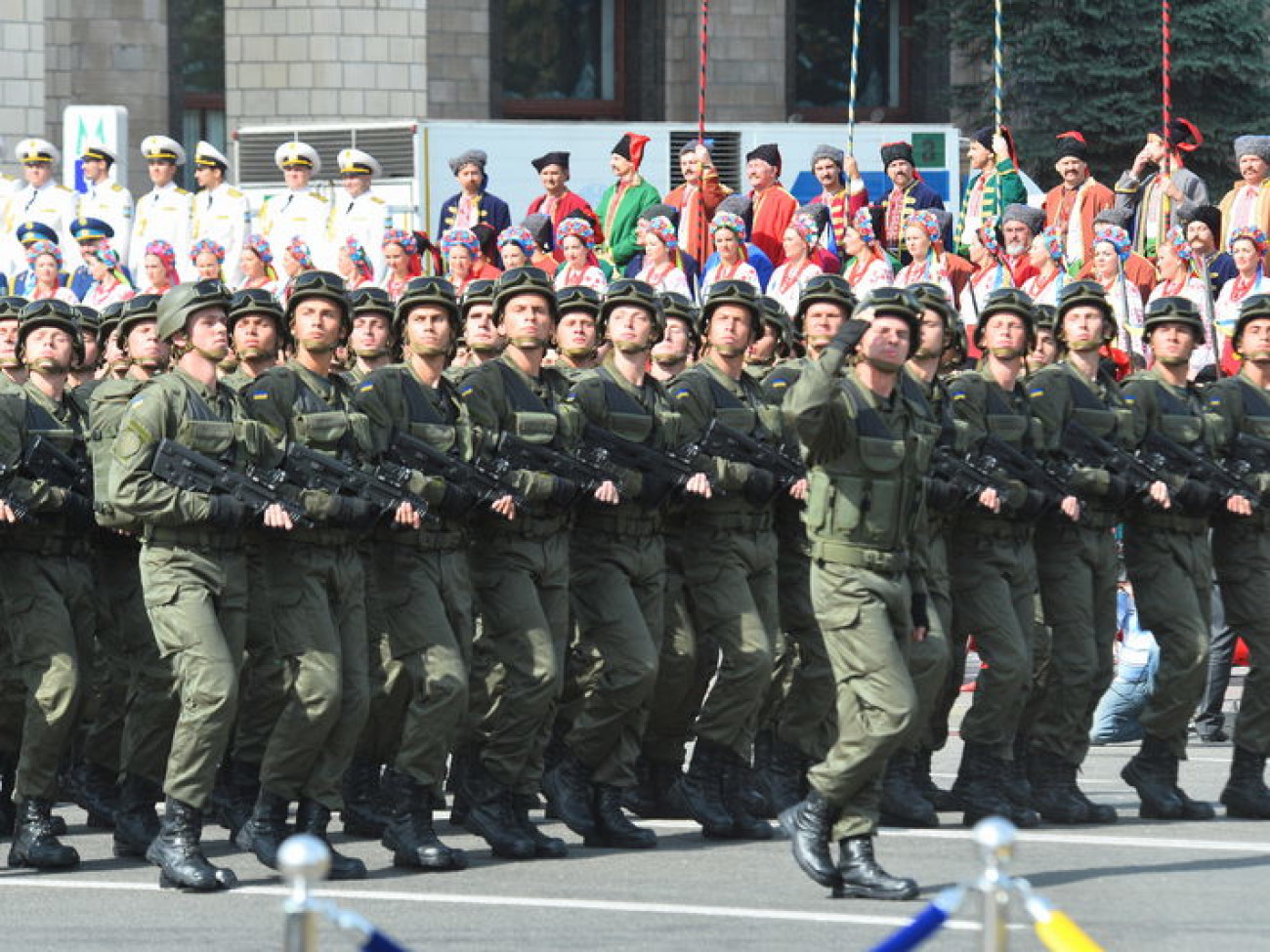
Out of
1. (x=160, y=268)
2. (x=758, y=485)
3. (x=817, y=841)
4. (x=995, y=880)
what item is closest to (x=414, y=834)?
(x=817, y=841)

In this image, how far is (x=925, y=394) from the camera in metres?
12.5

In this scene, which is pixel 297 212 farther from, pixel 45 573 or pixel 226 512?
pixel 226 512

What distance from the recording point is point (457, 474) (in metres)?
11.9

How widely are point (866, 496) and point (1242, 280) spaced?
910 cm

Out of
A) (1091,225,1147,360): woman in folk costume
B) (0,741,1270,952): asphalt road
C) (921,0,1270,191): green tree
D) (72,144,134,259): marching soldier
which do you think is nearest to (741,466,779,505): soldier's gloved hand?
(0,741,1270,952): asphalt road

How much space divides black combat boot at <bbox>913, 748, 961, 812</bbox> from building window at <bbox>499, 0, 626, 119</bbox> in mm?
21299

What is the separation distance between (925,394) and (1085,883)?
2246mm

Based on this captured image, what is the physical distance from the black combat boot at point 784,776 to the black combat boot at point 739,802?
0.84 ft

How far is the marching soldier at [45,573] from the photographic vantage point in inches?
462

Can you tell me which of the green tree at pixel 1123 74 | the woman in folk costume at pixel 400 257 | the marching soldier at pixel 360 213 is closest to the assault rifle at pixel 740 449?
the woman in folk costume at pixel 400 257

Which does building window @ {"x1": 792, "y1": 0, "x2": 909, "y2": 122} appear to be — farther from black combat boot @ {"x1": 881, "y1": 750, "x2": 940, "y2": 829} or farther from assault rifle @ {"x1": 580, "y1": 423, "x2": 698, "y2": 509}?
assault rifle @ {"x1": 580, "y1": 423, "x2": 698, "y2": 509}

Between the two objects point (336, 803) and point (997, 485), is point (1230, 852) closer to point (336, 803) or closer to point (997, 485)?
point (997, 485)

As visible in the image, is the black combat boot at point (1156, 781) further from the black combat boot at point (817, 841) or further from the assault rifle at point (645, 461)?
the black combat boot at point (817, 841)

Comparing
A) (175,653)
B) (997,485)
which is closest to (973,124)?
(997,485)
